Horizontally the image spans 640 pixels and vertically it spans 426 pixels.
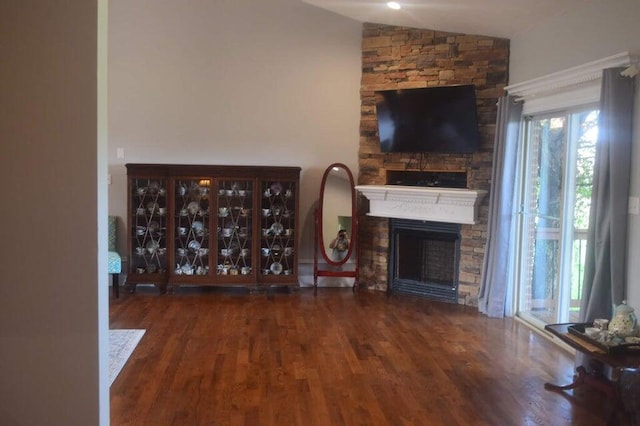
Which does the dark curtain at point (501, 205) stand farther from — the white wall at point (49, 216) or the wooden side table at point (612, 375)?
the white wall at point (49, 216)

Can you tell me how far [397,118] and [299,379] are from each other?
10.2 ft

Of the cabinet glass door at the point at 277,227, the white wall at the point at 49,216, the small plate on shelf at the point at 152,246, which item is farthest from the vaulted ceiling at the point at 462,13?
the white wall at the point at 49,216

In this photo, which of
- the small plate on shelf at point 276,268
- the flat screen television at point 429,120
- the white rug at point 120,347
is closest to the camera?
the white rug at point 120,347

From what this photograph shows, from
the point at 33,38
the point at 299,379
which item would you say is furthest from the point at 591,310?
the point at 33,38

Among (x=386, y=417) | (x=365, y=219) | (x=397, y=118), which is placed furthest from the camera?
(x=365, y=219)

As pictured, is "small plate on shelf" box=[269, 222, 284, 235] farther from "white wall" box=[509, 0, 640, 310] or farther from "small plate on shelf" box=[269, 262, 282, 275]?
"white wall" box=[509, 0, 640, 310]

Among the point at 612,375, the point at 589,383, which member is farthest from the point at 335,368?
the point at 612,375

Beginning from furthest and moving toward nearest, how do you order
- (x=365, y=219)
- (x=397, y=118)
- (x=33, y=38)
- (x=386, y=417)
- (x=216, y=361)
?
(x=365, y=219), (x=397, y=118), (x=216, y=361), (x=386, y=417), (x=33, y=38)

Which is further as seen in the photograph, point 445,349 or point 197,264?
point 197,264

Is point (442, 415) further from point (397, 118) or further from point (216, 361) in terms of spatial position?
point (397, 118)

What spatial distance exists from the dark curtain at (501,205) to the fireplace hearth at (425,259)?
22.4 inches

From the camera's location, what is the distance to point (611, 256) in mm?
3467

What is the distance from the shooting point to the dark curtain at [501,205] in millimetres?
4883

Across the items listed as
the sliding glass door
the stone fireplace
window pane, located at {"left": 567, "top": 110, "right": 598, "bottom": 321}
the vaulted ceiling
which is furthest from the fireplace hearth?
the vaulted ceiling
